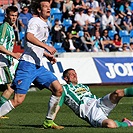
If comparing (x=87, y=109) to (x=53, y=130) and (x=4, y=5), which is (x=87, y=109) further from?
(x=4, y=5)

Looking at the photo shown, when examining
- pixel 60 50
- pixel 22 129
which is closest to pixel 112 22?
pixel 60 50

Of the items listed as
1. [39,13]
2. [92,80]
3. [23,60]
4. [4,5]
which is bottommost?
[92,80]

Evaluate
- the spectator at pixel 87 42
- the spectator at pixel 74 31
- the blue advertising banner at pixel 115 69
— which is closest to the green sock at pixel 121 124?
the blue advertising banner at pixel 115 69

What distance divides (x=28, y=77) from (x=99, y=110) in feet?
4.25

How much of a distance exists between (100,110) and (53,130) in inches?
33.9

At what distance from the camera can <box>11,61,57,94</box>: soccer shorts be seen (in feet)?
33.6

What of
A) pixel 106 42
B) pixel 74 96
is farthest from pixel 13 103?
pixel 106 42

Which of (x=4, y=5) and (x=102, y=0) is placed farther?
(x=102, y=0)

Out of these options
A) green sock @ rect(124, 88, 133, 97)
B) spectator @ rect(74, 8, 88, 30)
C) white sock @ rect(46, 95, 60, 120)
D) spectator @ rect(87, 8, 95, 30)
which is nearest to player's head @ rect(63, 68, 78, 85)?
white sock @ rect(46, 95, 60, 120)

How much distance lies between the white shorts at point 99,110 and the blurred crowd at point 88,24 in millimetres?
13642

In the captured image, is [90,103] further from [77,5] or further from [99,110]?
[77,5]

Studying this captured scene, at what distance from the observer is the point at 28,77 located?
33.7 feet

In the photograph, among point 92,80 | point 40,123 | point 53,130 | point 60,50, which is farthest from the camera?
A: point 60,50

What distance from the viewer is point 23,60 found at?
34.1 feet
